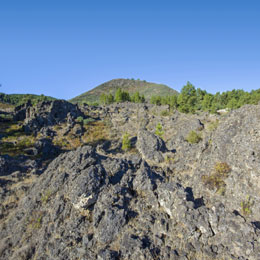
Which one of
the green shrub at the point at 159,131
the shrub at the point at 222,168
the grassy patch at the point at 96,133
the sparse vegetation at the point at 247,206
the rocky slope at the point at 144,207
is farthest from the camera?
the grassy patch at the point at 96,133

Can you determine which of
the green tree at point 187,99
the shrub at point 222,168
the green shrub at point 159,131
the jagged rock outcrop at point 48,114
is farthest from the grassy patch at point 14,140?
the green tree at point 187,99

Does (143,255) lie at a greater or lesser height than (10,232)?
greater

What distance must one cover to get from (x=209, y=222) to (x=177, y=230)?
2.65 metres

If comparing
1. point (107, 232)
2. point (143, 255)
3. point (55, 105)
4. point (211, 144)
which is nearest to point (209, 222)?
point (143, 255)

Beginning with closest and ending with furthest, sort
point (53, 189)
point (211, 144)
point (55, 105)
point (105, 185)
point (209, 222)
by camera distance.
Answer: point (209, 222), point (105, 185), point (53, 189), point (211, 144), point (55, 105)

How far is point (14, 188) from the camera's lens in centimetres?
2406

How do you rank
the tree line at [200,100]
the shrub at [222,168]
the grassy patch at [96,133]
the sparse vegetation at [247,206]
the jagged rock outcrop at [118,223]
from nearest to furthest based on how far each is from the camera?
1. the jagged rock outcrop at [118,223]
2. the sparse vegetation at [247,206]
3. the shrub at [222,168]
4. the grassy patch at [96,133]
5. the tree line at [200,100]

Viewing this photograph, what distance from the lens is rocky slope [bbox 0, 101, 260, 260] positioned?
40.7ft

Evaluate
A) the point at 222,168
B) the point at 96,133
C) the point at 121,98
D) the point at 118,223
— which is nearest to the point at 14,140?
the point at 96,133

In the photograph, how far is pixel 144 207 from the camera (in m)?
15.6

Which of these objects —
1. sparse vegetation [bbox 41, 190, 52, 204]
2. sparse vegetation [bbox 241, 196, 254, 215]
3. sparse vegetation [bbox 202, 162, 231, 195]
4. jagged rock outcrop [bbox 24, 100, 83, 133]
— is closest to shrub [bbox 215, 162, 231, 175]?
sparse vegetation [bbox 202, 162, 231, 195]

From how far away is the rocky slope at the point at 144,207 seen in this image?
12.4 metres

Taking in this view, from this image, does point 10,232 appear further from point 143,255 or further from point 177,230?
point 177,230

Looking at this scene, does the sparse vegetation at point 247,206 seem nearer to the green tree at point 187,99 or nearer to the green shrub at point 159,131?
the green shrub at point 159,131
